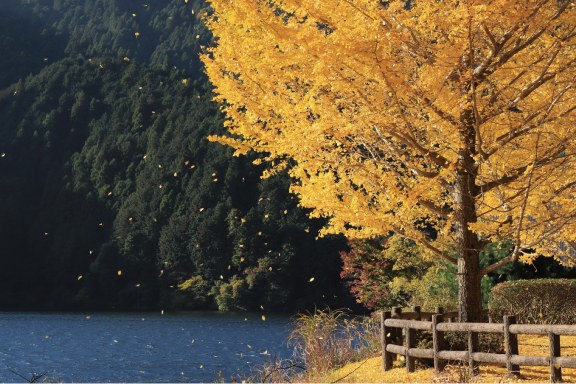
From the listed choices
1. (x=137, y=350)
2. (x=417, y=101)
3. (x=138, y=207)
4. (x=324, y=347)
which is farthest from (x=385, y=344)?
(x=138, y=207)

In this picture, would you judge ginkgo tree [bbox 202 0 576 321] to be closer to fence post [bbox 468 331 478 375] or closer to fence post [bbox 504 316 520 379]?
fence post [bbox 468 331 478 375]

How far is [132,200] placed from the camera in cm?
7000

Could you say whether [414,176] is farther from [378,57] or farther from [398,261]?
[398,261]

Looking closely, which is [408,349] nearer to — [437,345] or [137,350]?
[437,345]

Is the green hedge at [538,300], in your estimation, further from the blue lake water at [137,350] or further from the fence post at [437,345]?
the fence post at [437,345]

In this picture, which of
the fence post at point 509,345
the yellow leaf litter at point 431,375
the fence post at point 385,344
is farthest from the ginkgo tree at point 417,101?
the fence post at point 385,344

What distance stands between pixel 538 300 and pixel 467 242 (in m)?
5.94

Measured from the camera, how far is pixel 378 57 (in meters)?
5.97

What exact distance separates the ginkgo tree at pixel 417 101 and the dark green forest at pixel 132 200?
119ft

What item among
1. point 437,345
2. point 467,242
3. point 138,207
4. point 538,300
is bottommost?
point 437,345

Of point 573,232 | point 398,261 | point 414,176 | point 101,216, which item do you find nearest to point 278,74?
point 414,176

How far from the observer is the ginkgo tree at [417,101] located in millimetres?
6039

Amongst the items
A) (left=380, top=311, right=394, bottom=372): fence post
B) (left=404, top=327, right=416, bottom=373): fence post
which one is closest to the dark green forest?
(left=380, top=311, right=394, bottom=372): fence post

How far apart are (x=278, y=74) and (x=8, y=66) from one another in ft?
326
